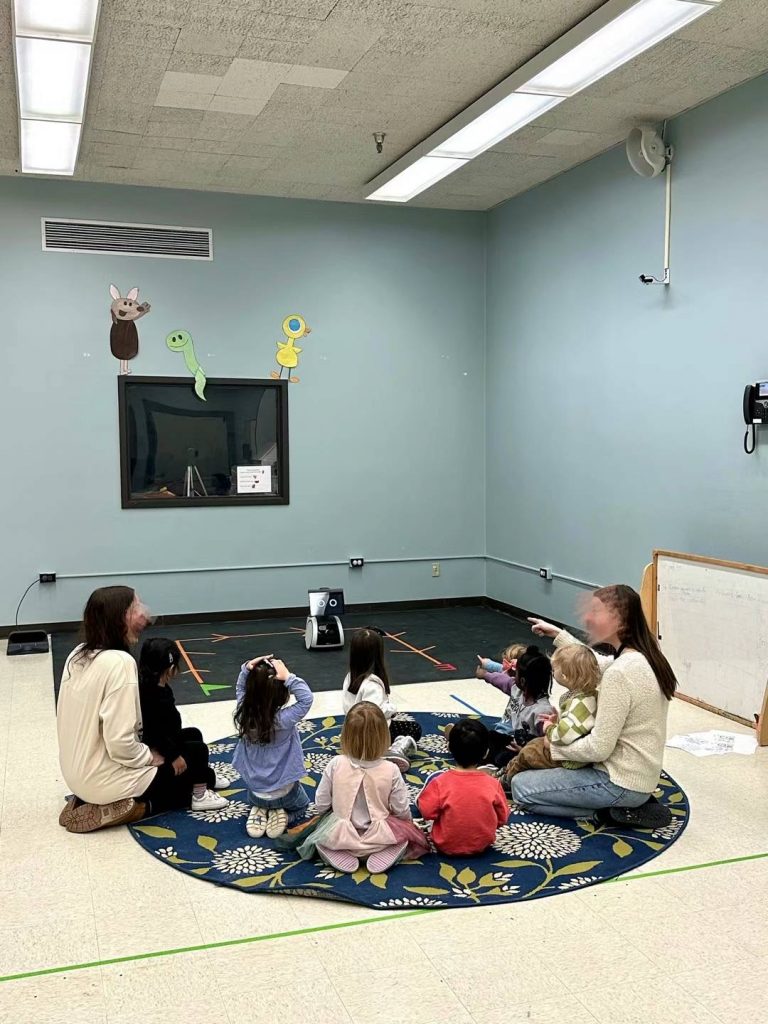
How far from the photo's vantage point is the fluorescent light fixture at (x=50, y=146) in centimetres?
525

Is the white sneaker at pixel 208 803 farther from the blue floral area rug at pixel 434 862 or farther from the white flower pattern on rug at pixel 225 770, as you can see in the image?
the white flower pattern on rug at pixel 225 770

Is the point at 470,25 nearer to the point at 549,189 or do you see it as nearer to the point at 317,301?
the point at 549,189

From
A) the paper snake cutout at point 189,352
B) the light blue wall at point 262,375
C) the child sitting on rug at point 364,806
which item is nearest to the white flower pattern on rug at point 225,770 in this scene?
the child sitting on rug at point 364,806

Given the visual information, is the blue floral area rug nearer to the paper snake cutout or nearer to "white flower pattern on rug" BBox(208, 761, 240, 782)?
"white flower pattern on rug" BBox(208, 761, 240, 782)

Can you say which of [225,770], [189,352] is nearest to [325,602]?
[189,352]

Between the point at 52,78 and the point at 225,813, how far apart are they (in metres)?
3.57

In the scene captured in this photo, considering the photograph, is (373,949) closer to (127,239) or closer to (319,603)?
(319,603)

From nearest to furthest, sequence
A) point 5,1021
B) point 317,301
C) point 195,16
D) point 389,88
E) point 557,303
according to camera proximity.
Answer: point 5,1021 < point 195,16 < point 389,88 < point 557,303 < point 317,301

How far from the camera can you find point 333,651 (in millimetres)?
6281

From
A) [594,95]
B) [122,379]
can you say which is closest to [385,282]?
[122,379]

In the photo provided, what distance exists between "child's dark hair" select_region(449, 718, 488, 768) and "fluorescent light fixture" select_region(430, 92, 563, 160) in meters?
3.29

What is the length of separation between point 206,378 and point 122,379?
2.06ft

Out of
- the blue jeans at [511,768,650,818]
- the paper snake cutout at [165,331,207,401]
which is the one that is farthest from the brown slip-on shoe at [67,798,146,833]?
the paper snake cutout at [165,331,207,401]

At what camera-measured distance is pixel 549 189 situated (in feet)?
22.3
